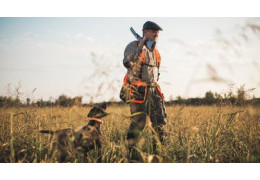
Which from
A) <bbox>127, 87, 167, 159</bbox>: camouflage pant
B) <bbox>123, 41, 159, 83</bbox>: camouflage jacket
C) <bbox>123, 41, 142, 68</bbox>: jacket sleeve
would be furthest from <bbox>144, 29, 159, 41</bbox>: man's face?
<bbox>127, 87, 167, 159</bbox>: camouflage pant

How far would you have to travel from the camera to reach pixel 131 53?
3348mm

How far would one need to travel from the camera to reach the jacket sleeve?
3.22 m

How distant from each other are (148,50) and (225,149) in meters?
2.04

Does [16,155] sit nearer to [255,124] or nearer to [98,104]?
[98,104]

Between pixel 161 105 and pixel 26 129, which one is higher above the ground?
pixel 161 105

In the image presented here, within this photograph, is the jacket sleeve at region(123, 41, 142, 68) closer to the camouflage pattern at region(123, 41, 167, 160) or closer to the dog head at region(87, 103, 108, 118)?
the camouflage pattern at region(123, 41, 167, 160)

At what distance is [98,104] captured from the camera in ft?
9.93

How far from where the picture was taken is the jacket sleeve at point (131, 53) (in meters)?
Answer: 3.22

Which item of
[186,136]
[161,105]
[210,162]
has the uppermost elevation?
[161,105]

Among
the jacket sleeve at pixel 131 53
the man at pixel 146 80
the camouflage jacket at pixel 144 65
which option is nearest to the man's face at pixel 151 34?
the man at pixel 146 80

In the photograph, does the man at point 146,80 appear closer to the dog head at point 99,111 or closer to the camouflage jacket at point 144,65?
the camouflage jacket at point 144,65

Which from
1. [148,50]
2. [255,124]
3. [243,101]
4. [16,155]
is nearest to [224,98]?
[243,101]
